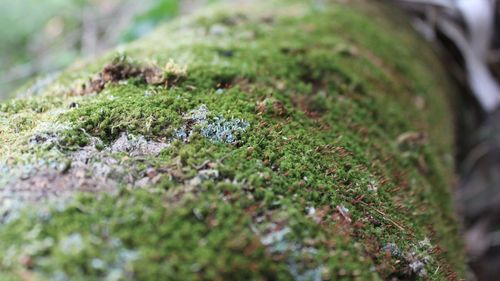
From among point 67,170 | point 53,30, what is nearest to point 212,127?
point 67,170

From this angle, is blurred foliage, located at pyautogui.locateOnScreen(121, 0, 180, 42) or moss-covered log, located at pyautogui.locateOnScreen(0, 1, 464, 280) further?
blurred foliage, located at pyautogui.locateOnScreen(121, 0, 180, 42)

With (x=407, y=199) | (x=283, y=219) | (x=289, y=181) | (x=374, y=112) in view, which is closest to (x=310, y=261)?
(x=283, y=219)

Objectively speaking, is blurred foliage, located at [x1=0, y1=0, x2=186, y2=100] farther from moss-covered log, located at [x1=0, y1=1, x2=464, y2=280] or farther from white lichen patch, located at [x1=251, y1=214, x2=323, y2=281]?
white lichen patch, located at [x1=251, y1=214, x2=323, y2=281]

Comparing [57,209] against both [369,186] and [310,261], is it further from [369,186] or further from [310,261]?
[369,186]

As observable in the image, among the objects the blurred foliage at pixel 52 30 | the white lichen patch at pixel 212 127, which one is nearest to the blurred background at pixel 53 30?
the blurred foliage at pixel 52 30

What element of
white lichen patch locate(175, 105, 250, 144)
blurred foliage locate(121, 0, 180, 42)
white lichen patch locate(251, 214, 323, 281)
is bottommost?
blurred foliage locate(121, 0, 180, 42)

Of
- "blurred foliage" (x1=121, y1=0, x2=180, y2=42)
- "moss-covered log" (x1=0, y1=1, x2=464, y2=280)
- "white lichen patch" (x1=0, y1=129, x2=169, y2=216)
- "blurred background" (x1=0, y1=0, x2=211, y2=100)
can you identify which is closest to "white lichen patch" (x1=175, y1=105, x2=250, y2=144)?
"moss-covered log" (x1=0, y1=1, x2=464, y2=280)
